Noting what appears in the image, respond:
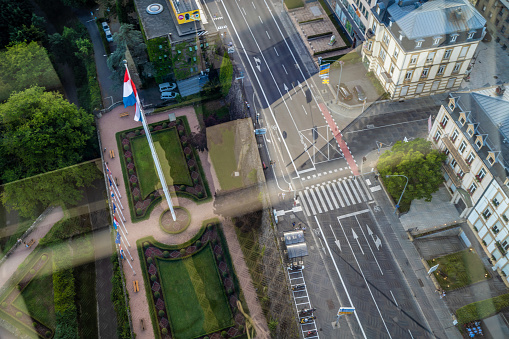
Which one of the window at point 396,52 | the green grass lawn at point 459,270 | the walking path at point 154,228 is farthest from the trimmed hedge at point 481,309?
the window at point 396,52

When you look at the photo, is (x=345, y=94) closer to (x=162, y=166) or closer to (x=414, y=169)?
(x=414, y=169)

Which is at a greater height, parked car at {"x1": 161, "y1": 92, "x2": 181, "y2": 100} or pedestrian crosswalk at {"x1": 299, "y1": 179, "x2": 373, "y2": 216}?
parked car at {"x1": 161, "y1": 92, "x2": 181, "y2": 100}

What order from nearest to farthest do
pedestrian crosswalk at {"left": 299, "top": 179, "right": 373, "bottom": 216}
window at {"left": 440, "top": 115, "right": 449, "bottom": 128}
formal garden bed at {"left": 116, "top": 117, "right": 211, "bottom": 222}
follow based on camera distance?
window at {"left": 440, "top": 115, "right": 449, "bottom": 128}, pedestrian crosswalk at {"left": 299, "top": 179, "right": 373, "bottom": 216}, formal garden bed at {"left": 116, "top": 117, "right": 211, "bottom": 222}

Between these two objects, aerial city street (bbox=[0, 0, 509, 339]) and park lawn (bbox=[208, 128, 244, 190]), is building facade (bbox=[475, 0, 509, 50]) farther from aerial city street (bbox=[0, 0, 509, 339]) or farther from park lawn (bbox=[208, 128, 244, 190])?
park lawn (bbox=[208, 128, 244, 190])

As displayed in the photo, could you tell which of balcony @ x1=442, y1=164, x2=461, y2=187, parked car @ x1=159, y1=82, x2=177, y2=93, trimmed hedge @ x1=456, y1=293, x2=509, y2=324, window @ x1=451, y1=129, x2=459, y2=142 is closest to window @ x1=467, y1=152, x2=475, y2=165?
balcony @ x1=442, y1=164, x2=461, y2=187

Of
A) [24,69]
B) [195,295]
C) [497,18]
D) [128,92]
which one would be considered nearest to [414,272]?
[195,295]

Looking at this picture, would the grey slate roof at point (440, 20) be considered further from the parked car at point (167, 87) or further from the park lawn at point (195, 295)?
the park lawn at point (195, 295)

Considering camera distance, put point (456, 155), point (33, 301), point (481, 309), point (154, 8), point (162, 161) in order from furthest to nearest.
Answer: point (154, 8), point (162, 161), point (456, 155), point (33, 301), point (481, 309)

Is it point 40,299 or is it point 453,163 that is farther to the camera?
A: point 453,163
